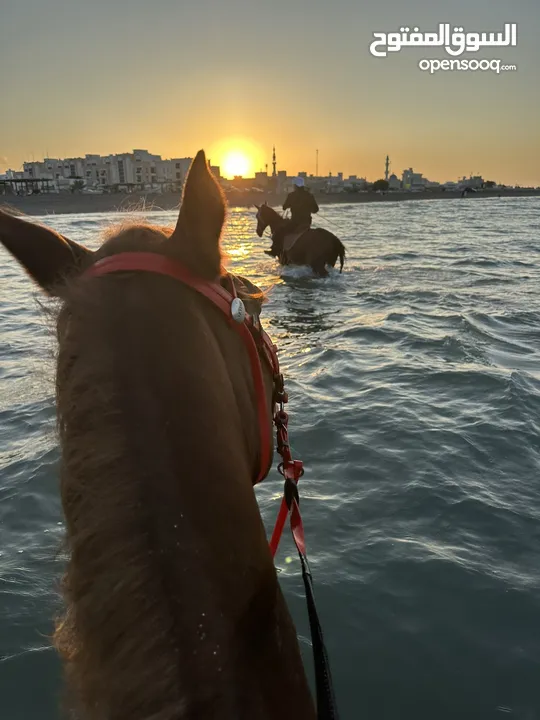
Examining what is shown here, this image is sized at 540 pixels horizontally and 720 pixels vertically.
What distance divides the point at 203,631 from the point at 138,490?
0.89 ft

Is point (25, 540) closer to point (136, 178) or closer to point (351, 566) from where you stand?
point (351, 566)

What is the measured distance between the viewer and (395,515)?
391 centimetres

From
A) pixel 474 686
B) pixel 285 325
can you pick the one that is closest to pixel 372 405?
pixel 474 686

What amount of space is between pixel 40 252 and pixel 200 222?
0.45m

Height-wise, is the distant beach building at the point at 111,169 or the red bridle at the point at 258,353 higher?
the distant beach building at the point at 111,169

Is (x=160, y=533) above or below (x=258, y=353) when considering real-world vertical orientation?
below

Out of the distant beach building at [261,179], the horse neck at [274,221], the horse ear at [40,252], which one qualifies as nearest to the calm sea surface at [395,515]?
the horse ear at [40,252]

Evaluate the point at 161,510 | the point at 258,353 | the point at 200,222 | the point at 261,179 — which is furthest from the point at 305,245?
the point at 261,179

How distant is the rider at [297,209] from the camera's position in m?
17.0

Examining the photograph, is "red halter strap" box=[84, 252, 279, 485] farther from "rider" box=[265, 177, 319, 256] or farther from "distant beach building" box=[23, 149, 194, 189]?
"distant beach building" box=[23, 149, 194, 189]

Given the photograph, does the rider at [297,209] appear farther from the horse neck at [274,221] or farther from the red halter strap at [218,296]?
the red halter strap at [218,296]

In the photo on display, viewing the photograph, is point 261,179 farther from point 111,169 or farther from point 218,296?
point 218,296

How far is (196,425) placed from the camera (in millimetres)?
1140

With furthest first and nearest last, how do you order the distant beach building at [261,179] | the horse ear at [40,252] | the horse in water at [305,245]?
the distant beach building at [261,179] → the horse in water at [305,245] → the horse ear at [40,252]
